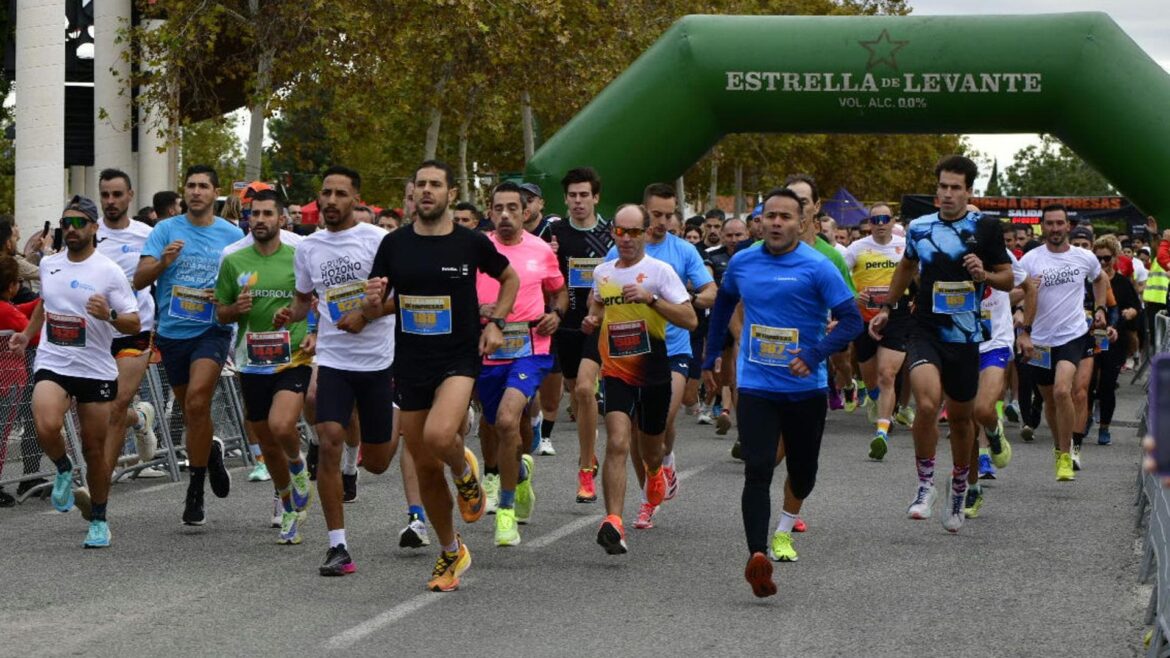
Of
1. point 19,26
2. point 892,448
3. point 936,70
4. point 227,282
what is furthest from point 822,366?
point 19,26

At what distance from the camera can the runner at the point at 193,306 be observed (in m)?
10.9

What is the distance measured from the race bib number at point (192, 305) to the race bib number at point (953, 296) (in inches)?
155

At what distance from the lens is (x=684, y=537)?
10617mm

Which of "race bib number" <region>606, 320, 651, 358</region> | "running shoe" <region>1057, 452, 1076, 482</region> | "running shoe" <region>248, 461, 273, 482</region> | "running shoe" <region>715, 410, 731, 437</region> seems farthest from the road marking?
"running shoe" <region>715, 410, 731, 437</region>

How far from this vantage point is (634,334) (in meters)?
10.3

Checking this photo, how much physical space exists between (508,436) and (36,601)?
8.66 feet

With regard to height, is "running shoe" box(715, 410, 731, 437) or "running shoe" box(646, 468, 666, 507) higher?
"running shoe" box(646, 468, 666, 507)

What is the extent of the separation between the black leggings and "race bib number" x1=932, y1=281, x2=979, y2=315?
76.4 inches

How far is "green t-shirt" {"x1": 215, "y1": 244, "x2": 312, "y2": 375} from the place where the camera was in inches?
399

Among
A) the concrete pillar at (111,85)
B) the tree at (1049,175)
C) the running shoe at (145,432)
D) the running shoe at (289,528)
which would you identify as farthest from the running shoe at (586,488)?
the tree at (1049,175)

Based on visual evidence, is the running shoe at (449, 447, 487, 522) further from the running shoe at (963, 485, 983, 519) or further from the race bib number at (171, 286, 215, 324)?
the running shoe at (963, 485, 983, 519)

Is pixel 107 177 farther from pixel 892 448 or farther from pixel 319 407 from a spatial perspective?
pixel 892 448

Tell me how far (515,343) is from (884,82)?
35.1 ft

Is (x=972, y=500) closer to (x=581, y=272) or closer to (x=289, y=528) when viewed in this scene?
(x=581, y=272)
